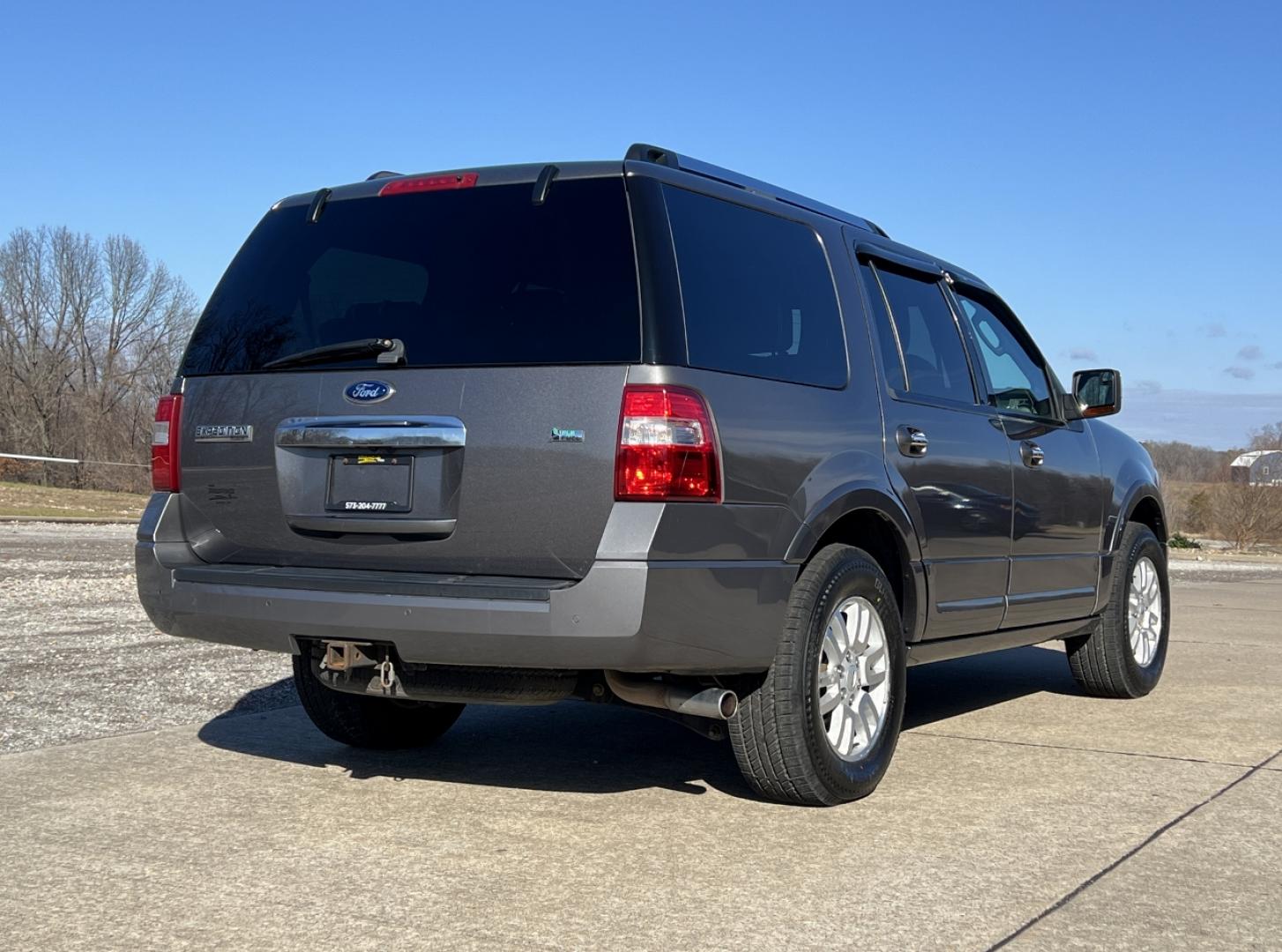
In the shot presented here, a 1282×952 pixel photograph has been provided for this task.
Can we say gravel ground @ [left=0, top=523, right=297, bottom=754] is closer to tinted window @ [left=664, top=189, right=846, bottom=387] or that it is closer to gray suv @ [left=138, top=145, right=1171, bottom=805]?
gray suv @ [left=138, top=145, right=1171, bottom=805]

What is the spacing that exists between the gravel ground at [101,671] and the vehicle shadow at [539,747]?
204 mm

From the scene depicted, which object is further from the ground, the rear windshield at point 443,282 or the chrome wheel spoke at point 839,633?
the rear windshield at point 443,282

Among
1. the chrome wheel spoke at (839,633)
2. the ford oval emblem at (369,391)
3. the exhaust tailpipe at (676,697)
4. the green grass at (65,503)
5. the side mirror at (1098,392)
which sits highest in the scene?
the side mirror at (1098,392)

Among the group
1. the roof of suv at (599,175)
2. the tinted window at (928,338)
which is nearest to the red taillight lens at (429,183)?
the roof of suv at (599,175)

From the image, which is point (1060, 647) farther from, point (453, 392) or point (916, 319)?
point (453, 392)

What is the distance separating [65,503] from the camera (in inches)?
1373

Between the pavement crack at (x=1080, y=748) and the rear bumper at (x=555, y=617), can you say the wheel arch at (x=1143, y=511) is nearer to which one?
the pavement crack at (x=1080, y=748)

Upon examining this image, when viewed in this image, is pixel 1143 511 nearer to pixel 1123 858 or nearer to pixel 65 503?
pixel 1123 858

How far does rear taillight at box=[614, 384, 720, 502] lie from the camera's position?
4.06 meters

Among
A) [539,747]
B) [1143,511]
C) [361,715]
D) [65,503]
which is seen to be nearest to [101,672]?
[361,715]

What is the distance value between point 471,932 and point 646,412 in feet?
4.89

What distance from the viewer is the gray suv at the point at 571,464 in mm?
4121

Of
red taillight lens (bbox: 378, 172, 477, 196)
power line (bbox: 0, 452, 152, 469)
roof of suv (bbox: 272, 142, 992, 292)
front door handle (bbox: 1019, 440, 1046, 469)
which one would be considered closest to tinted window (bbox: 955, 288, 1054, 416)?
front door handle (bbox: 1019, 440, 1046, 469)

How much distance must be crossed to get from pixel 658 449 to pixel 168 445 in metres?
1.86
